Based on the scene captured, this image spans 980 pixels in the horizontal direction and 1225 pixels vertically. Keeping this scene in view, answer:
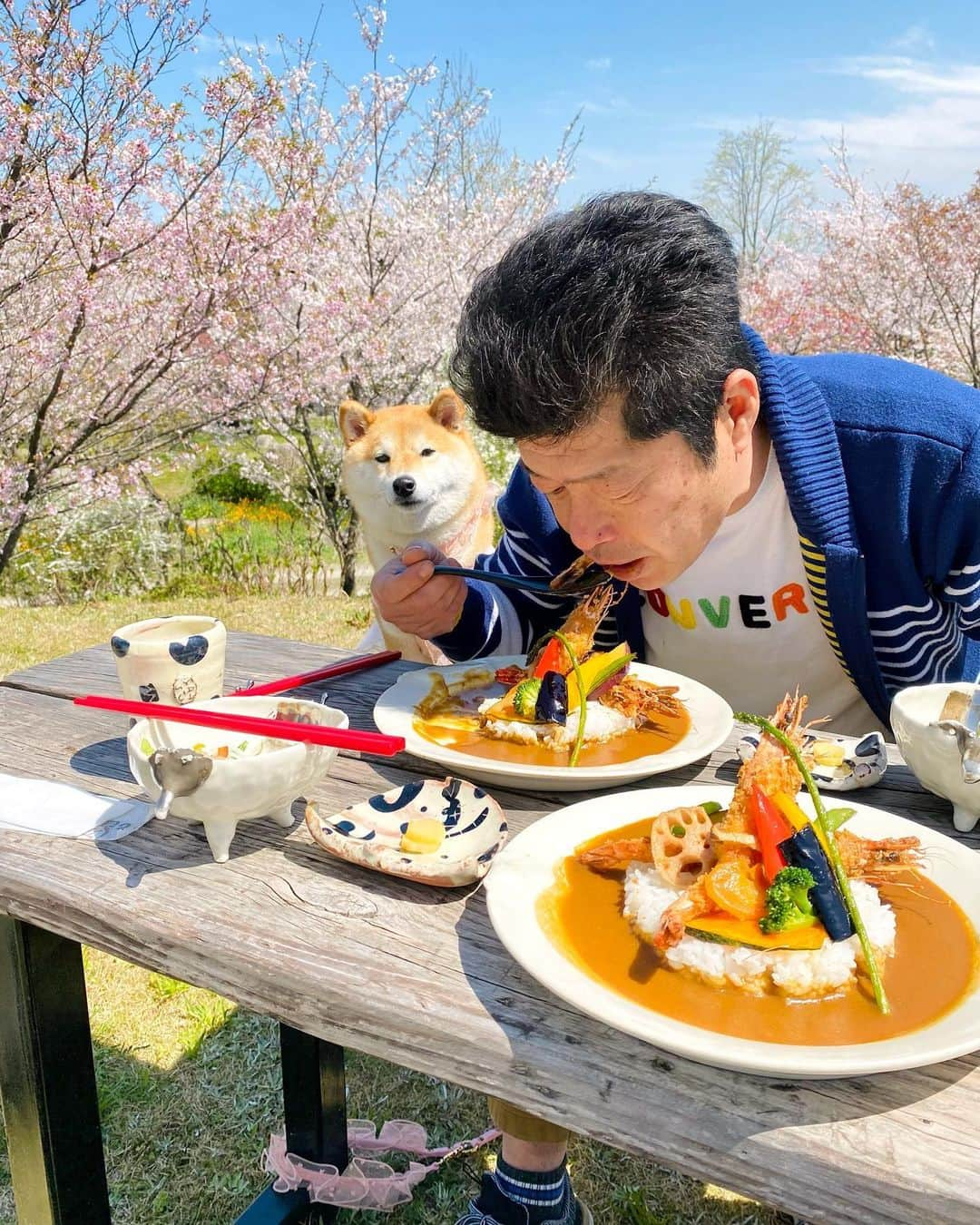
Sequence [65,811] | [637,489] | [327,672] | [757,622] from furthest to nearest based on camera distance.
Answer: [757,622]
[327,672]
[637,489]
[65,811]

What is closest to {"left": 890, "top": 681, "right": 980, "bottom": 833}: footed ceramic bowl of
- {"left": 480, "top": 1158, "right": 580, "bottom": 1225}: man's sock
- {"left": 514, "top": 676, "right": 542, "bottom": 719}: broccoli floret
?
{"left": 514, "top": 676, "right": 542, "bottom": 719}: broccoli floret

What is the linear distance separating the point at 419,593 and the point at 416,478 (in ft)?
7.09

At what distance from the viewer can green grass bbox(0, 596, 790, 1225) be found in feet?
6.89

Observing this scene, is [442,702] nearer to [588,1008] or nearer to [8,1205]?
[588,1008]

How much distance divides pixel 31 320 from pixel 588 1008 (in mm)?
6248

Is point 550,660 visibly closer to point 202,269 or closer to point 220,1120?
point 220,1120

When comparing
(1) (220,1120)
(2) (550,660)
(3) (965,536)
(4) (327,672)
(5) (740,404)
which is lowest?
(1) (220,1120)

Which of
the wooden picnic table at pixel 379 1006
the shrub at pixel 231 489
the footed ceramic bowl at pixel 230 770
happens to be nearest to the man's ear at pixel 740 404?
the wooden picnic table at pixel 379 1006

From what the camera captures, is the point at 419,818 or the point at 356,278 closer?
the point at 419,818

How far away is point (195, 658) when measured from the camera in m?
1.61

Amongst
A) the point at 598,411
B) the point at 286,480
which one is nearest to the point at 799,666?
the point at 598,411

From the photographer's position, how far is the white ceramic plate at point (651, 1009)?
0.79 meters

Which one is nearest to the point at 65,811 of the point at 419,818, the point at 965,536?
the point at 419,818

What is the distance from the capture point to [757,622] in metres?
2.17
